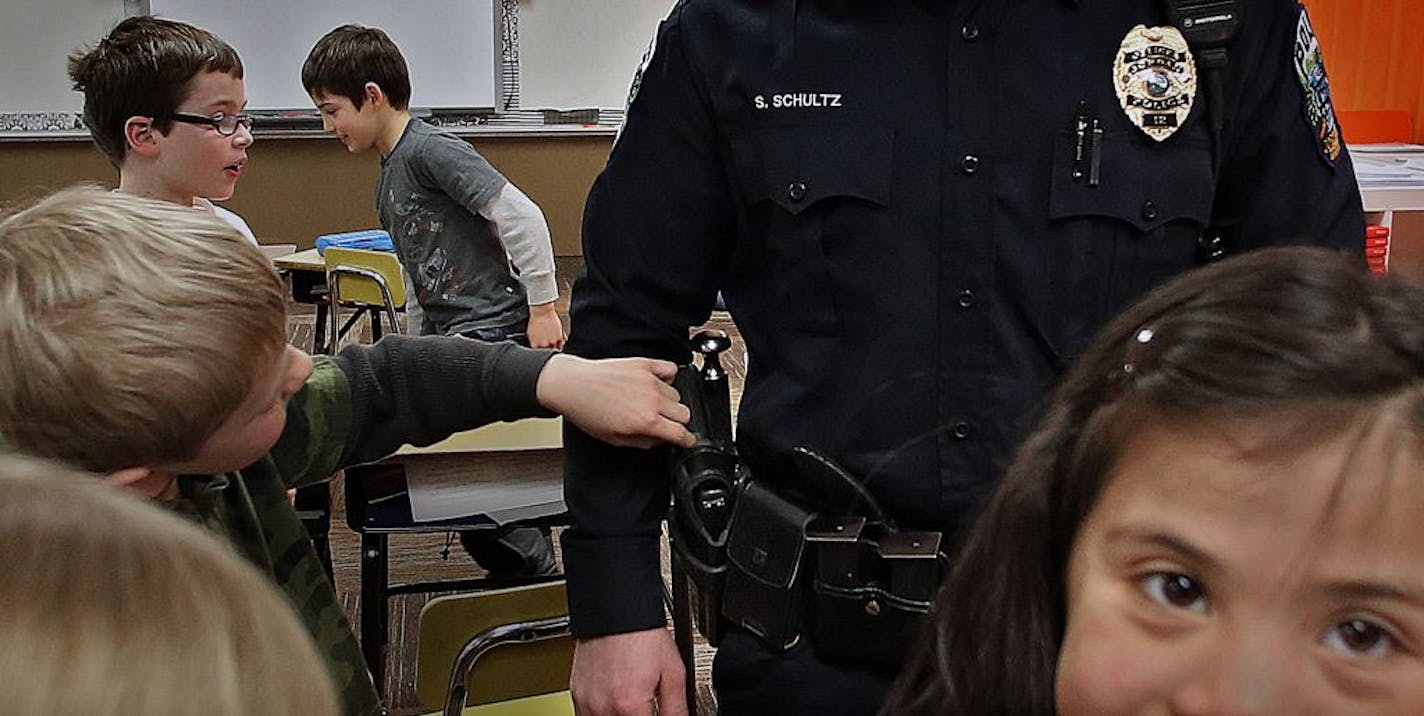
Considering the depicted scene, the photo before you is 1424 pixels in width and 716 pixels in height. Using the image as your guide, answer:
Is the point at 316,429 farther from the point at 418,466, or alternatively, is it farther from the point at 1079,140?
the point at 418,466

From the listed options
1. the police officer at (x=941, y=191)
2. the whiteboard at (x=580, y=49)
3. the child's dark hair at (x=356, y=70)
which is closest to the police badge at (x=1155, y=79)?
the police officer at (x=941, y=191)

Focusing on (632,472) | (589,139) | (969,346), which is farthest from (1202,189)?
(589,139)

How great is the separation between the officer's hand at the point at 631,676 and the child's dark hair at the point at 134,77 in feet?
6.12

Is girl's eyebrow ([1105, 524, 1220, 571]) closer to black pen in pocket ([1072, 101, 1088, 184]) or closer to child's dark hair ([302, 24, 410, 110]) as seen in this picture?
black pen in pocket ([1072, 101, 1088, 184])

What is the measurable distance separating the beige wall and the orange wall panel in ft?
14.4

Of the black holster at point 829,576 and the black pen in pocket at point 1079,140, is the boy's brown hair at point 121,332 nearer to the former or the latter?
the black holster at point 829,576

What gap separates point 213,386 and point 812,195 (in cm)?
58

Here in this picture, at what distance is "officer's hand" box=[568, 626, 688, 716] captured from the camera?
1.40m

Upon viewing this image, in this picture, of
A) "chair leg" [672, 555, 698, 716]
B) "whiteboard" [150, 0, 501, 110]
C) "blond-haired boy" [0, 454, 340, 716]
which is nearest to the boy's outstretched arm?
"chair leg" [672, 555, 698, 716]

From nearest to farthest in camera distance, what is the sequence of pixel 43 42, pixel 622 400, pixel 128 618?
pixel 128 618
pixel 622 400
pixel 43 42

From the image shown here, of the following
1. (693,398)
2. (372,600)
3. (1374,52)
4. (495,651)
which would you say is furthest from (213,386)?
(1374,52)

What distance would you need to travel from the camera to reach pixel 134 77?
9.05 feet

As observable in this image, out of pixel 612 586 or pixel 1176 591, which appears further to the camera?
pixel 612 586

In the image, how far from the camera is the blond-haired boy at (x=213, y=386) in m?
1.13
